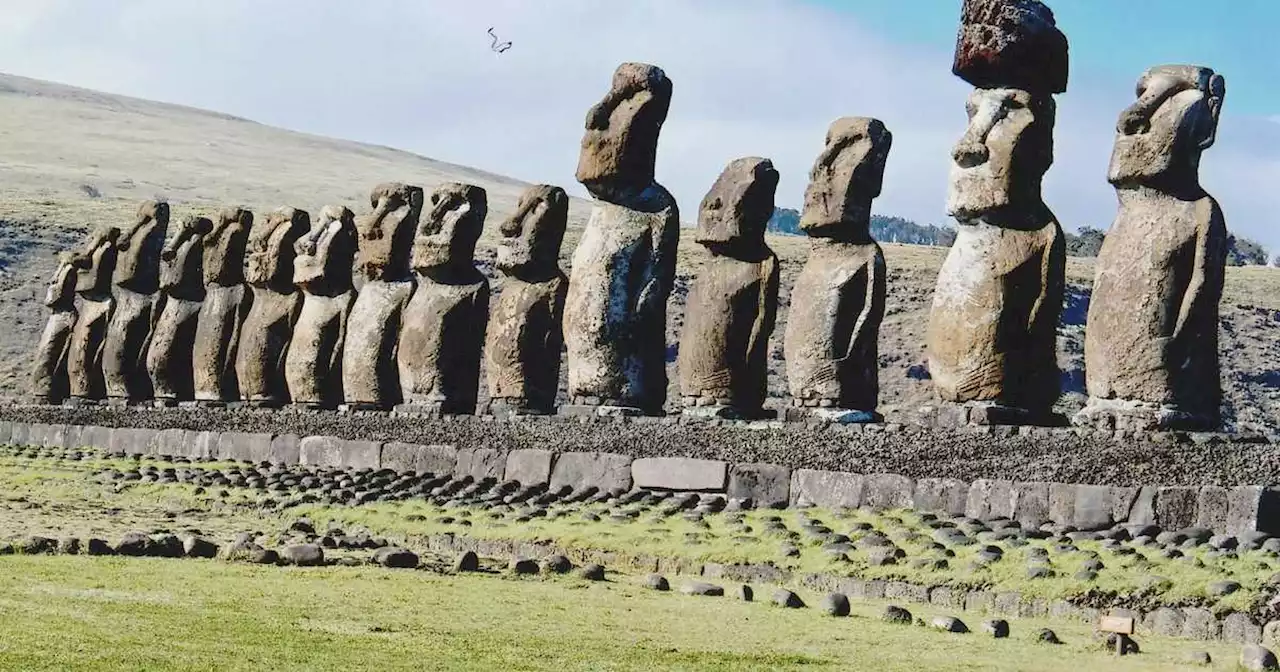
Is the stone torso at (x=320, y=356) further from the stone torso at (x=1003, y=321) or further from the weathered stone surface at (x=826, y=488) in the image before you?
the stone torso at (x=1003, y=321)

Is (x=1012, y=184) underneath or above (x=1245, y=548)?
above

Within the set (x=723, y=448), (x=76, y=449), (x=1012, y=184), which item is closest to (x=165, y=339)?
(x=76, y=449)

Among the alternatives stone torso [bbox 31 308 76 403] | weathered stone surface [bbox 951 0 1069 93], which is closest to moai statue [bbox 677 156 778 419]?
weathered stone surface [bbox 951 0 1069 93]

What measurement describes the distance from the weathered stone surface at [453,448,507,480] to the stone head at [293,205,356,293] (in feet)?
15.0

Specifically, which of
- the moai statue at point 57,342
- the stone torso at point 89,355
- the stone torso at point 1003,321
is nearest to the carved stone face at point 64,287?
the moai statue at point 57,342

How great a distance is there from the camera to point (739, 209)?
18031 millimetres

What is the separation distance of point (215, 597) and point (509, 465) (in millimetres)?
8143

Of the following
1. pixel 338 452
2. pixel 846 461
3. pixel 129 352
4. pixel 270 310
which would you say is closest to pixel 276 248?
pixel 270 310

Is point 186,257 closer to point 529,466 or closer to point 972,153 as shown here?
point 529,466

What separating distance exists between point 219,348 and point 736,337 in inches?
365

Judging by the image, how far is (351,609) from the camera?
420 inches

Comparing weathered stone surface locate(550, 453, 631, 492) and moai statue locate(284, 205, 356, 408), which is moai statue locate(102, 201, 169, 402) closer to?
moai statue locate(284, 205, 356, 408)

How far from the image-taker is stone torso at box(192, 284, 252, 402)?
82.7 ft

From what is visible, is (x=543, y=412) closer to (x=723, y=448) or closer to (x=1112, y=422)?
(x=723, y=448)
